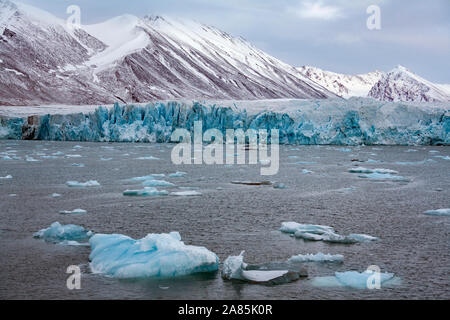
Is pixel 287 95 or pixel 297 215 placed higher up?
pixel 287 95

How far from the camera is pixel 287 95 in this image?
119 meters

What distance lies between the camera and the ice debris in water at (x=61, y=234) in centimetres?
537

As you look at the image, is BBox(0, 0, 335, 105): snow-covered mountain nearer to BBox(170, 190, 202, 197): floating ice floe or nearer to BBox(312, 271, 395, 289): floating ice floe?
BBox(170, 190, 202, 197): floating ice floe

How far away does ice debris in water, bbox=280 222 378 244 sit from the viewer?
5.43 m

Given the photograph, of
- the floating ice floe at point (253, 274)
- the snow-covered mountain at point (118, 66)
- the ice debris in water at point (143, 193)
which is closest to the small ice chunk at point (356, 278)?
the floating ice floe at point (253, 274)

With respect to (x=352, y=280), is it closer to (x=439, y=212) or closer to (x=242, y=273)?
(x=242, y=273)

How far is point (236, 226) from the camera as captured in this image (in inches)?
244

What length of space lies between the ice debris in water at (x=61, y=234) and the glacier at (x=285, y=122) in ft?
76.9

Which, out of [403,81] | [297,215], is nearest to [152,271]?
[297,215]
